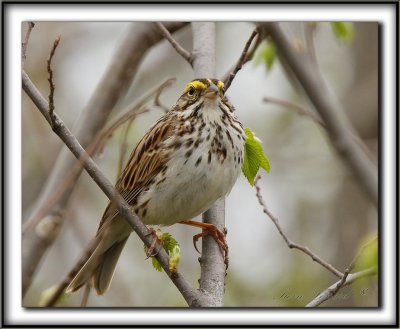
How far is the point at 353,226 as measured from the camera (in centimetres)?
521

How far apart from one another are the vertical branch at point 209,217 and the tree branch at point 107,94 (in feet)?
0.53

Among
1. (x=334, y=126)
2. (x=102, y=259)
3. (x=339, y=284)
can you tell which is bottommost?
(x=339, y=284)

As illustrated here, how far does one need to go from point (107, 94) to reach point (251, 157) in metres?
0.90

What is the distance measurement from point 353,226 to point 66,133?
2.67 metres

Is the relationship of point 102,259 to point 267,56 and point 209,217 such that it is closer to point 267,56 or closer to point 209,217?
point 209,217

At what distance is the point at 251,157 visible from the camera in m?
3.69

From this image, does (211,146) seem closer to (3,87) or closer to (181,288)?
(181,288)

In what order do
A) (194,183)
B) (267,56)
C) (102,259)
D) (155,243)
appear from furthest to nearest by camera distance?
(267,56) < (102,259) < (194,183) < (155,243)

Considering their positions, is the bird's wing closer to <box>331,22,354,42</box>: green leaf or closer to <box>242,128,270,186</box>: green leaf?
<box>242,128,270,186</box>: green leaf

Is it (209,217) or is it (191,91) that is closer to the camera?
(191,91)

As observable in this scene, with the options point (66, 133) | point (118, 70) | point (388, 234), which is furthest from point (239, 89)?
point (66, 133)

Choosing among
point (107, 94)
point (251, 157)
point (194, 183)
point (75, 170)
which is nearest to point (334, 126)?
point (251, 157)

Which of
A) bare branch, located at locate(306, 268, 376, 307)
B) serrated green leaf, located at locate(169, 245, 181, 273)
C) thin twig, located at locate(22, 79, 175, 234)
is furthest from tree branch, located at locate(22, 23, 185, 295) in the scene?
bare branch, located at locate(306, 268, 376, 307)

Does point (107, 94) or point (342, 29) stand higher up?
point (342, 29)
